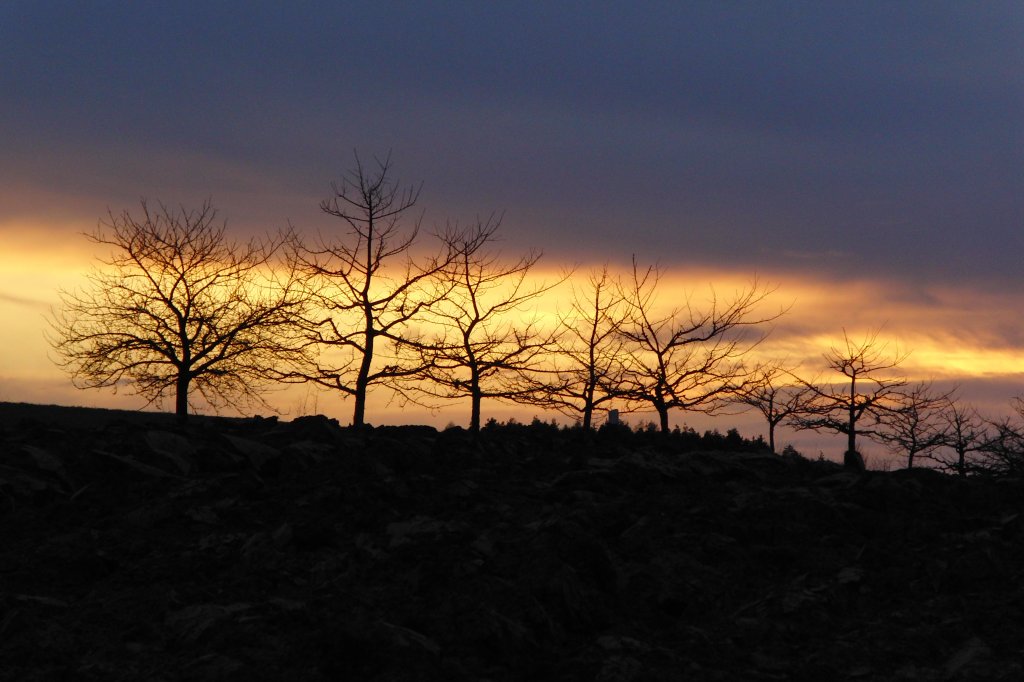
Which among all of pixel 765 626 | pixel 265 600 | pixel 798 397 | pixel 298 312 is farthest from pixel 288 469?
pixel 798 397

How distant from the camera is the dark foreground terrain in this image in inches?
257

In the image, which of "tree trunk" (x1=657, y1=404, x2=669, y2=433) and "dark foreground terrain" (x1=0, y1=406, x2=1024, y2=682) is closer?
"dark foreground terrain" (x1=0, y1=406, x2=1024, y2=682)

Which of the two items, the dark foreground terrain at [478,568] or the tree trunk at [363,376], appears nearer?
the dark foreground terrain at [478,568]

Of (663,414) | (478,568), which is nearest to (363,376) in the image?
(663,414)

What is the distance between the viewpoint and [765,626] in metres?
7.12

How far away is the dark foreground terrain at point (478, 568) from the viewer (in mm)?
6535

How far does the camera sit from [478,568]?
7.55 m

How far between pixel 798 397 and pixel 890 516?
23021 mm

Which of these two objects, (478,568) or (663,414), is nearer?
(478,568)

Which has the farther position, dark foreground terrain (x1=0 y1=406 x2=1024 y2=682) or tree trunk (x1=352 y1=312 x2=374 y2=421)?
tree trunk (x1=352 y1=312 x2=374 y2=421)

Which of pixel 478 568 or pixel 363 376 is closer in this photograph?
pixel 478 568

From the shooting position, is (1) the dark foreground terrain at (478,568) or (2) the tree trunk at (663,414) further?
(2) the tree trunk at (663,414)

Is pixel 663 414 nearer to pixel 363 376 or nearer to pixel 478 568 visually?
pixel 363 376

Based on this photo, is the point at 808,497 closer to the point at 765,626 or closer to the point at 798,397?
the point at 765,626
